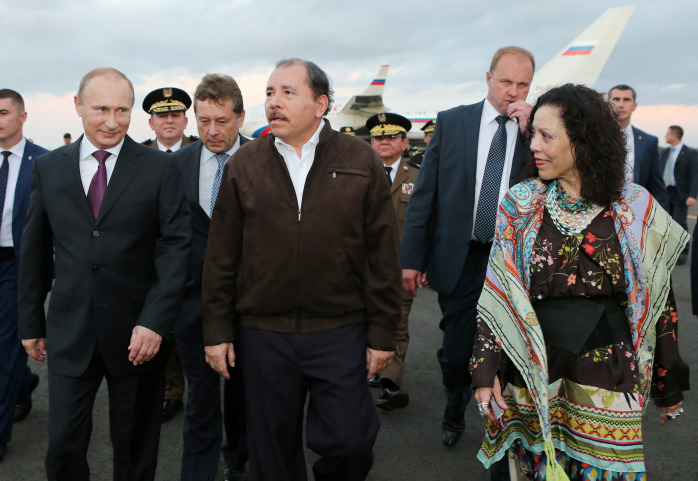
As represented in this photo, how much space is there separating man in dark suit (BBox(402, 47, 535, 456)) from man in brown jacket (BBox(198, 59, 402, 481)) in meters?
0.99

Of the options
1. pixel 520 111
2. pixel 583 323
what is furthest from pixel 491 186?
pixel 583 323

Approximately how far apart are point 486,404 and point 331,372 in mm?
639

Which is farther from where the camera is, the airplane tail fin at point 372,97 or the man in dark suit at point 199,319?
the airplane tail fin at point 372,97

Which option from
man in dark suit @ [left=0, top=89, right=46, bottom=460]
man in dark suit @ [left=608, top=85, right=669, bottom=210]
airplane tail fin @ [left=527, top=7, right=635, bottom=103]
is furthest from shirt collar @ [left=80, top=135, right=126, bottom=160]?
airplane tail fin @ [left=527, top=7, right=635, bottom=103]

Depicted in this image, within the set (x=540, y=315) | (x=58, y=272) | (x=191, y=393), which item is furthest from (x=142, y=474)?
(x=540, y=315)

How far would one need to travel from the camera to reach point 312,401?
2627 mm

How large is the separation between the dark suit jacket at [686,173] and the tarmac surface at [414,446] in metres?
6.90

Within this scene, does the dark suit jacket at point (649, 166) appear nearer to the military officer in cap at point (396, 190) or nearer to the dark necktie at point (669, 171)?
the military officer in cap at point (396, 190)

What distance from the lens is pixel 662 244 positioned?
2350mm

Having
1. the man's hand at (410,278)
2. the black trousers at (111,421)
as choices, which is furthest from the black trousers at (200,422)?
the man's hand at (410,278)

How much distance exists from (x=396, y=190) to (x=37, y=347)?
3.29 meters

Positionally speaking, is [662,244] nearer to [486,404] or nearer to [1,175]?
[486,404]

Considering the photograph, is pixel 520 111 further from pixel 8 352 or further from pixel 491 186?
pixel 8 352

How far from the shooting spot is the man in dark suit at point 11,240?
12.5ft
